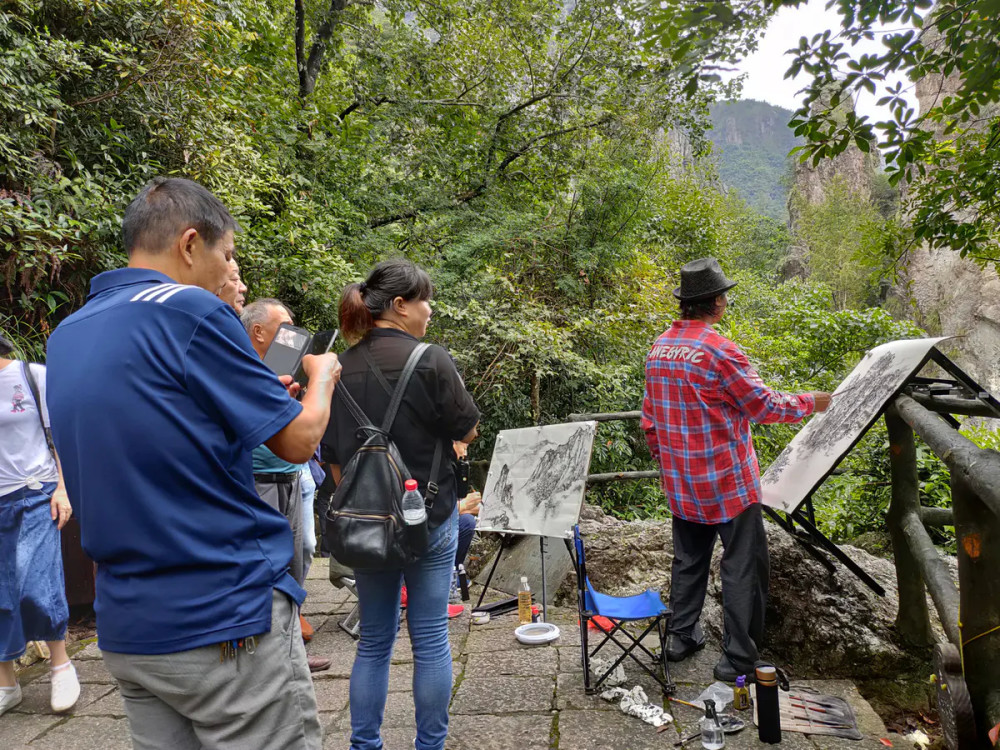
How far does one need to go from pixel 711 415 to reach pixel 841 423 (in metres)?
0.63

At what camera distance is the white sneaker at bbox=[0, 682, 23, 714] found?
3.12 meters

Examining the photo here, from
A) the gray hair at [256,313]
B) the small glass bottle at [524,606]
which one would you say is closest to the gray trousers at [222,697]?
the gray hair at [256,313]

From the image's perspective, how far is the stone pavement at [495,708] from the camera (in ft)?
8.62

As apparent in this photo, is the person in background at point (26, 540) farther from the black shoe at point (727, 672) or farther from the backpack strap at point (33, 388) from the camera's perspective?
the black shoe at point (727, 672)

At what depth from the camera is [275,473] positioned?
3.20m

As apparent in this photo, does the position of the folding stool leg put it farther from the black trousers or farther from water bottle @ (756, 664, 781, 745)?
water bottle @ (756, 664, 781, 745)

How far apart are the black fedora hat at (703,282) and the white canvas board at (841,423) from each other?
771 millimetres

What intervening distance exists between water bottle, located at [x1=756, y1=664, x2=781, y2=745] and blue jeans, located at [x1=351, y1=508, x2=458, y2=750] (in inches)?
48.2

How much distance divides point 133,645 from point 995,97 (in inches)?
109

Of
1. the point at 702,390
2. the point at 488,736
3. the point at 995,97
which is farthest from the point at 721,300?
the point at 488,736

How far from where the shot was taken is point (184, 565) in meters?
1.23

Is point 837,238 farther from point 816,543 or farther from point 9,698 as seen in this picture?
point 9,698

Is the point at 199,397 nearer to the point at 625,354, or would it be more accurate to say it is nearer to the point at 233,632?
the point at 233,632

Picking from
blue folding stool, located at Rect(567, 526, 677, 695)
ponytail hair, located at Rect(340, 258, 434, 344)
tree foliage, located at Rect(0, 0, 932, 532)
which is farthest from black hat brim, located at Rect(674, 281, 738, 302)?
Answer: tree foliage, located at Rect(0, 0, 932, 532)
